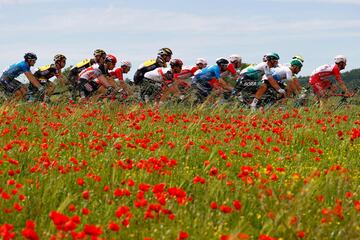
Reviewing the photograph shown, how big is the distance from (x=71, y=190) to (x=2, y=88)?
13841 millimetres

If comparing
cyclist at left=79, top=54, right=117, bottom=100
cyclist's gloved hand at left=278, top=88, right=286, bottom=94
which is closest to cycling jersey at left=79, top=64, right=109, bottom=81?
cyclist at left=79, top=54, right=117, bottom=100

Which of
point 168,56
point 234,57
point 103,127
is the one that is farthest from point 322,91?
point 103,127

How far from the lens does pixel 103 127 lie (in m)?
8.83

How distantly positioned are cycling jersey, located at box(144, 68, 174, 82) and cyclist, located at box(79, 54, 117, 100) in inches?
50.8

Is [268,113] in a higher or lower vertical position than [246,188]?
lower

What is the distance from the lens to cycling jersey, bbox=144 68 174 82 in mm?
17844

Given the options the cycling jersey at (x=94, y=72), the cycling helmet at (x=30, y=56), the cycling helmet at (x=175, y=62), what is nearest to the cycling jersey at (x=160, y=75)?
the cycling helmet at (x=175, y=62)

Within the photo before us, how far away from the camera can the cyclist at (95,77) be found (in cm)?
1737

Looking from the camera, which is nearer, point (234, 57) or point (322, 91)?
point (322, 91)

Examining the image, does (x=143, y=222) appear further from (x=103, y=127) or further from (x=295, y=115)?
(x=295, y=115)

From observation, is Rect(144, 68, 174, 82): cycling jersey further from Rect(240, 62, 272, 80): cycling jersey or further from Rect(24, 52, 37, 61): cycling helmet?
Rect(24, 52, 37, 61): cycling helmet

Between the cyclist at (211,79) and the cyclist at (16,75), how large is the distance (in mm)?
5245

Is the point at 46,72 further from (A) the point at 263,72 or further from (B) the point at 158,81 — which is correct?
(A) the point at 263,72

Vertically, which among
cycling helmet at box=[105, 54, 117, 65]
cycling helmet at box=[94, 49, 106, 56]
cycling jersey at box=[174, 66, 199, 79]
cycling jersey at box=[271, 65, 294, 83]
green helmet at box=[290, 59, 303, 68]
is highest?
cycling helmet at box=[94, 49, 106, 56]
